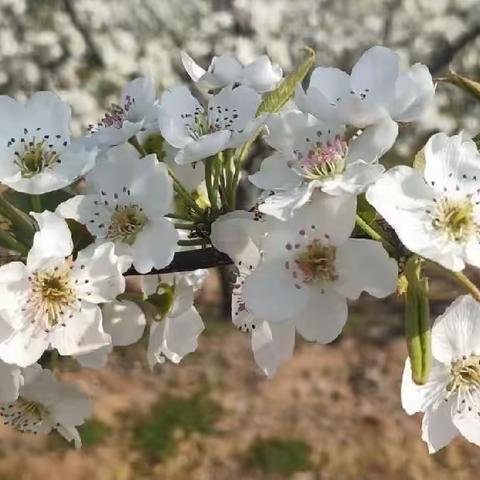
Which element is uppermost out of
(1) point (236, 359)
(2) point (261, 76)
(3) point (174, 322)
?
(2) point (261, 76)

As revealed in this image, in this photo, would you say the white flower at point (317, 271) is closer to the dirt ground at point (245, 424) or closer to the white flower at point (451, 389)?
the white flower at point (451, 389)

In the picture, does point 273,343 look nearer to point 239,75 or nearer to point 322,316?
point 322,316

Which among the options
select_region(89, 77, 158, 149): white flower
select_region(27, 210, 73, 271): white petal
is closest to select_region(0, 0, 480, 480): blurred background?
select_region(89, 77, 158, 149): white flower

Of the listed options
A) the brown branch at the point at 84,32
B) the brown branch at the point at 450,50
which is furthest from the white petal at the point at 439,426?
the brown branch at the point at 84,32

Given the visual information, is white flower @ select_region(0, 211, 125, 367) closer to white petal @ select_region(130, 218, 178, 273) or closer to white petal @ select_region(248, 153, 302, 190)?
white petal @ select_region(130, 218, 178, 273)

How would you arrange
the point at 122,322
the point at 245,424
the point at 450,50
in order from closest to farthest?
the point at 122,322 → the point at 245,424 → the point at 450,50

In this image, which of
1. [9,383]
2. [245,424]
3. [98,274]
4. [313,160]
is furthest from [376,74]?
[245,424]

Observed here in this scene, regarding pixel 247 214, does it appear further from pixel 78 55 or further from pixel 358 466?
pixel 78 55

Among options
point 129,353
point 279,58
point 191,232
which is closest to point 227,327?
point 129,353
